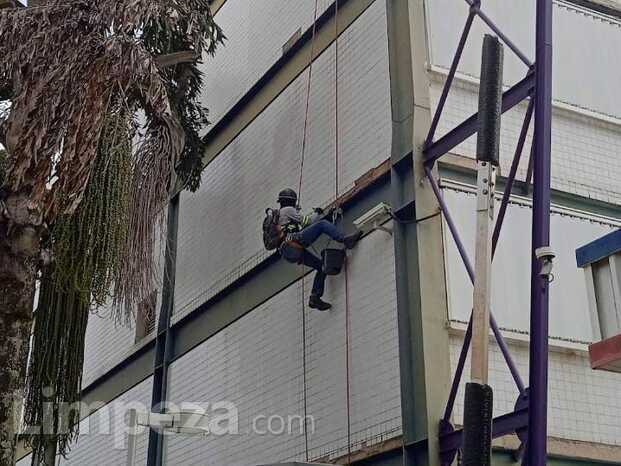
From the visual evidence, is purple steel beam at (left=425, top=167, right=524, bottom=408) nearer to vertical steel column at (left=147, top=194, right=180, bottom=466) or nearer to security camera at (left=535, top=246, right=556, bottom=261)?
security camera at (left=535, top=246, right=556, bottom=261)

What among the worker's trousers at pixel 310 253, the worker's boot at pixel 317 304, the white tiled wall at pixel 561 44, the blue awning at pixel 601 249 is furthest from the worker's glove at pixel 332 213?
the blue awning at pixel 601 249

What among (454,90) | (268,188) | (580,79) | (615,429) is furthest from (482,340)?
(268,188)

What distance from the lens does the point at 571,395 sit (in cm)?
1099

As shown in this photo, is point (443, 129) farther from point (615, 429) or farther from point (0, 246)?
point (0, 246)

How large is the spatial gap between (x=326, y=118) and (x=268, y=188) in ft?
5.93

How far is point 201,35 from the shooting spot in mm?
13430

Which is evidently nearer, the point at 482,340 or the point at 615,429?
the point at 482,340

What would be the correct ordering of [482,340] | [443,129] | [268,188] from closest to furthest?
[482,340]
[443,129]
[268,188]

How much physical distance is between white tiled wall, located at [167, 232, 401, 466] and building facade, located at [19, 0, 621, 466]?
3cm

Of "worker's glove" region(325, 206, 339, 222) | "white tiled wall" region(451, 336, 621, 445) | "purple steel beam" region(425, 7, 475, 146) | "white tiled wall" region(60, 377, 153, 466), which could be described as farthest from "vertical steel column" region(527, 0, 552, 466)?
"white tiled wall" region(60, 377, 153, 466)

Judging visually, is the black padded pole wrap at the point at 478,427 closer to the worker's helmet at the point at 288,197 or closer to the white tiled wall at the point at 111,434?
the worker's helmet at the point at 288,197

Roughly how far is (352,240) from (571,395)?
3062mm

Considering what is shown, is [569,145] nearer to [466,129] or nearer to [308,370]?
[466,129]

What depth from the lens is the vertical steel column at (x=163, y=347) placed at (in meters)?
15.8
